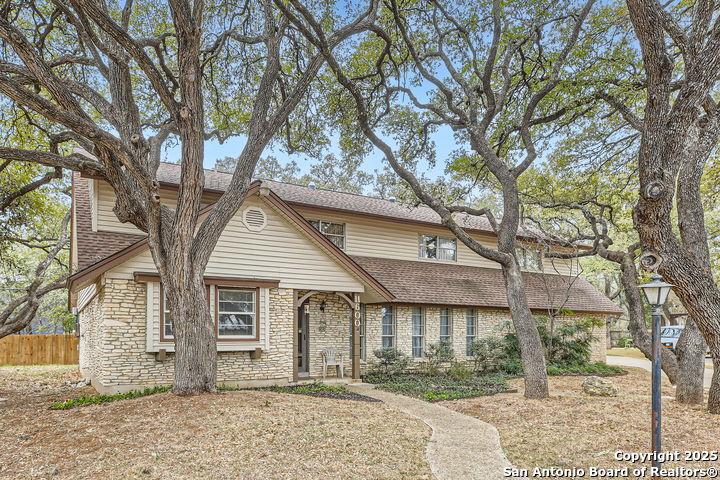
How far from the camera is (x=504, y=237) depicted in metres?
10.8

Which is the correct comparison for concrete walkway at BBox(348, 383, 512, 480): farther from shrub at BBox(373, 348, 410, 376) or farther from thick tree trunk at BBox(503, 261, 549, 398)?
shrub at BBox(373, 348, 410, 376)

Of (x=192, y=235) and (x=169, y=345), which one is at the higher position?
(x=192, y=235)

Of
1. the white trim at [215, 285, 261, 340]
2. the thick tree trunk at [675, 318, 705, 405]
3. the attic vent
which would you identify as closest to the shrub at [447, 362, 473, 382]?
the thick tree trunk at [675, 318, 705, 405]

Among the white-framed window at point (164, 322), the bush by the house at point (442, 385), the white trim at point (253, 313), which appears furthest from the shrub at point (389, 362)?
the white-framed window at point (164, 322)

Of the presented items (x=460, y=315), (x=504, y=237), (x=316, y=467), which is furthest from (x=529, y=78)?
(x=316, y=467)

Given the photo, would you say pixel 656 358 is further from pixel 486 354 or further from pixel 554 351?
pixel 554 351

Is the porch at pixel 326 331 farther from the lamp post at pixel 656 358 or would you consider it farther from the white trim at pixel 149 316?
the lamp post at pixel 656 358

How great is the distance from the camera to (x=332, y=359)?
515 inches

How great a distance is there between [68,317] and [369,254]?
18691mm

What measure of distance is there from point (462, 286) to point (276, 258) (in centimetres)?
748

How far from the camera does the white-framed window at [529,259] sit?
1938cm

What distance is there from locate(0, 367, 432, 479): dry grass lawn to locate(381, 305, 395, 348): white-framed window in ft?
20.9

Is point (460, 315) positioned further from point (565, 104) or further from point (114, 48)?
point (114, 48)

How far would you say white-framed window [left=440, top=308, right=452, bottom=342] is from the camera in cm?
1592
